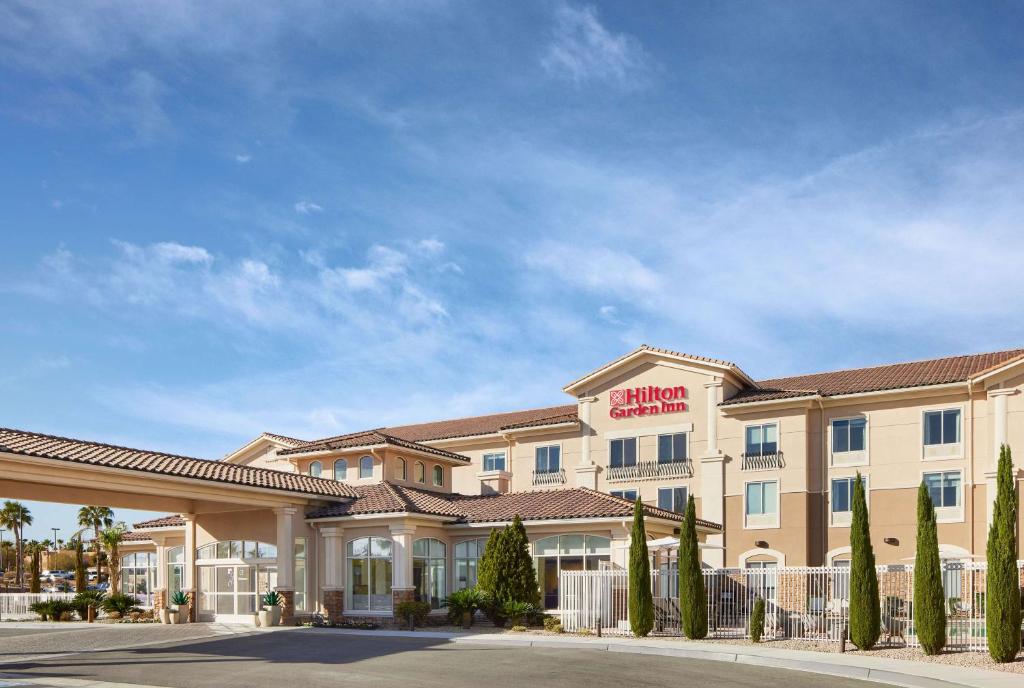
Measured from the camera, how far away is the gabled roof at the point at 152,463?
2744 centimetres

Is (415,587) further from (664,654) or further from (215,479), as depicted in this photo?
(664,654)

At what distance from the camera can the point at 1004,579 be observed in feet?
74.1

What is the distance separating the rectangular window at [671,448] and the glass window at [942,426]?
10.7m

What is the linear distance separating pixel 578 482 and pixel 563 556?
A: 15.1 metres

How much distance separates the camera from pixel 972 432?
41.7m

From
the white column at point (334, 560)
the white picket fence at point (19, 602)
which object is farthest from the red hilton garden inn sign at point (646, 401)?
the white picket fence at point (19, 602)

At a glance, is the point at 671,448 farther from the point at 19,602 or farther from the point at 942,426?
the point at 19,602

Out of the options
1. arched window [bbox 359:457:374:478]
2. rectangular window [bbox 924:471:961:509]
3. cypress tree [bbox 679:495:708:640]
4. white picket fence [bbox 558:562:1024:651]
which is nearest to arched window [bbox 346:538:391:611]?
arched window [bbox 359:457:374:478]

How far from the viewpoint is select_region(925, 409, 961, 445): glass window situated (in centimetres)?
4231

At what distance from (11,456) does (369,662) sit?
10778mm

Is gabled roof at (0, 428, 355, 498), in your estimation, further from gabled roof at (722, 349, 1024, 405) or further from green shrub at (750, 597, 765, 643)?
gabled roof at (722, 349, 1024, 405)

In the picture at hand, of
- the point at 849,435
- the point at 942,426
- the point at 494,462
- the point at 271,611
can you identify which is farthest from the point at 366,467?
the point at 942,426

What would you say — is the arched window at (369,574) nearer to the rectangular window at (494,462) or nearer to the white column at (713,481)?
the white column at (713,481)

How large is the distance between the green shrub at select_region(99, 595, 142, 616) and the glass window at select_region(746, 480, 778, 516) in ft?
86.0
